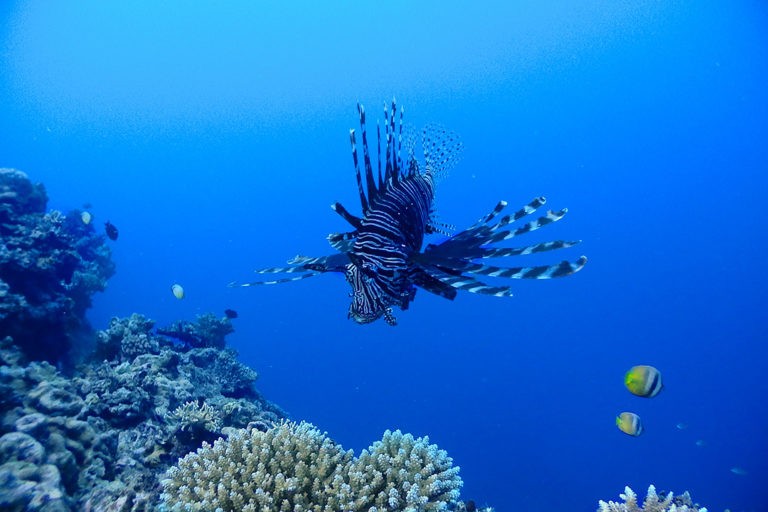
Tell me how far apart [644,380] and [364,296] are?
464 cm

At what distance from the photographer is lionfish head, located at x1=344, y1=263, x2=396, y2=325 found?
2648mm

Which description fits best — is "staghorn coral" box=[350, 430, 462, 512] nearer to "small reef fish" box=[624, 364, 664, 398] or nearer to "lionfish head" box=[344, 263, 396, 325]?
"lionfish head" box=[344, 263, 396, 325]

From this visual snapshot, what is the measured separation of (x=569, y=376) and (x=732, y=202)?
39.6 metres

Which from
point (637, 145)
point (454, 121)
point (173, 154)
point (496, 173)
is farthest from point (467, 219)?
point (173, 154)

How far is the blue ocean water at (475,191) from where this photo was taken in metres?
38.5

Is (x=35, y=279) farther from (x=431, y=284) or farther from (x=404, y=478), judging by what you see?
(x=431, y=284)

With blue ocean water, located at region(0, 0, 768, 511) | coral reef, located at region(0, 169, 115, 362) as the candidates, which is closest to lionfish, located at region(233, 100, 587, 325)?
coral reef, located at region(0, 169, 115, 362)

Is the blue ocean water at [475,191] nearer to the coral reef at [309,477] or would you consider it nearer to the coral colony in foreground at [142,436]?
the coral colony in foreground at [142,436]

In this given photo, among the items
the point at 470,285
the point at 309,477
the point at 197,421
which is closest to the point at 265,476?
the point at 309,477

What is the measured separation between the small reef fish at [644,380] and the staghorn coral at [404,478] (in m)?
3.56

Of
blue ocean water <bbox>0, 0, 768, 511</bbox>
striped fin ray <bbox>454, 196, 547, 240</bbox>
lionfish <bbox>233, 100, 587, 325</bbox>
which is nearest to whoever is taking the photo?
lionfish <bbox>233, 100, 587, 325</bbox>

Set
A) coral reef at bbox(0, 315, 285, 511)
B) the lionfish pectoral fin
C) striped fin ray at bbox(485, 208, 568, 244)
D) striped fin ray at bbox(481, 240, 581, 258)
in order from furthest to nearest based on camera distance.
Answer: coral reef at bbox(0, 315, 285, 511) < the lionfish pectoral fin < striped fin ray at bbox(485, 208, 568, 244) < striped fin ray at bbox(481, 240, 581, 258)

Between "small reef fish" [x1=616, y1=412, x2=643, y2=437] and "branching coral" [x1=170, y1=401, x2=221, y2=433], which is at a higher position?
"small reef fish" [x1=616, y1=412, x2=643, y2=437]

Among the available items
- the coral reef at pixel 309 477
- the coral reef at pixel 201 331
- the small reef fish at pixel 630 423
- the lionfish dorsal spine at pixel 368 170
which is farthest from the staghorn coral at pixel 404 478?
the coral reef at pixel 201 331
